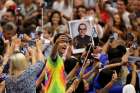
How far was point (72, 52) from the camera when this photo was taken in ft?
35.2

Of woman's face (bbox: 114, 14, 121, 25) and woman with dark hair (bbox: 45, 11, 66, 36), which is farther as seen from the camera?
woman's face (bbox: 114, 14, 121, 25)

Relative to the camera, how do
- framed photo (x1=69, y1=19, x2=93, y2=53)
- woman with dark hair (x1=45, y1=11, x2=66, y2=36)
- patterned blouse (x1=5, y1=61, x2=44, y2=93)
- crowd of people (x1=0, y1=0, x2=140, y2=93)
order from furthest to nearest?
woman with dark hair (x1=45, y1=11, x2=66, y2=36) → framed photo (x1=69, y1=19, x2=93, y2=53) → crowd of people (x1=0, y1=0, x2=140, y2=93) → patterned blouse (x1=5, y1=61, x2=44, y2=93)

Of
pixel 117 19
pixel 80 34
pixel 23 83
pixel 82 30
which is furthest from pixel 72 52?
pixel 23 83

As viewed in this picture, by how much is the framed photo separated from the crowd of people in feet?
0.06

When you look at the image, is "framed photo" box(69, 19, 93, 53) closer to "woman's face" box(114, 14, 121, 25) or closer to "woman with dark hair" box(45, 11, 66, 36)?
"woman with dark hair" box(45, 11, 66, 36)

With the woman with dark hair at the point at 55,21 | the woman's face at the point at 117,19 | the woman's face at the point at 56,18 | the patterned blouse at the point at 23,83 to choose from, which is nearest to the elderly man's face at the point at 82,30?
the woman with dark hair at the point at 55,21

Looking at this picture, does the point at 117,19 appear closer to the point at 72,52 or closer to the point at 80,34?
the point at 80,34

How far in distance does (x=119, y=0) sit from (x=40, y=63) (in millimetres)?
6494

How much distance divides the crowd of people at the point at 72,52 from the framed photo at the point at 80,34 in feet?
0.06

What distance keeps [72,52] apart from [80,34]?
42cm

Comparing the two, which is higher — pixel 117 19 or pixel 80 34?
pixel 80 34

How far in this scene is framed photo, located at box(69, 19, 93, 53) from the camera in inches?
426

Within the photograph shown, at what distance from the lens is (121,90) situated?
9.33 meters

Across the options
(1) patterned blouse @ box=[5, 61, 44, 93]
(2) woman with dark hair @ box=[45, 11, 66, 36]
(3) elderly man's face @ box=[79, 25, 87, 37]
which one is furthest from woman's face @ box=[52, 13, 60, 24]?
(1) patterned blouse @ box=[5, 61, 44, 93]
